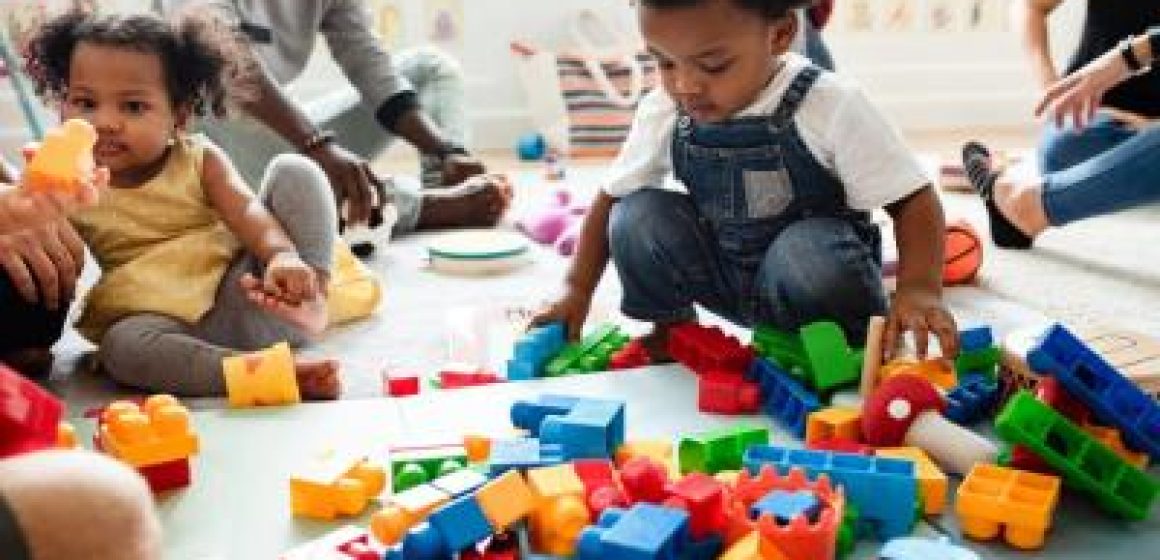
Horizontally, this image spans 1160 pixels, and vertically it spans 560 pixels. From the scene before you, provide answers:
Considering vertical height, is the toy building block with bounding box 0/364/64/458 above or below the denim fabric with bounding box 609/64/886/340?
above

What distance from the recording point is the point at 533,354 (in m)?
1.11

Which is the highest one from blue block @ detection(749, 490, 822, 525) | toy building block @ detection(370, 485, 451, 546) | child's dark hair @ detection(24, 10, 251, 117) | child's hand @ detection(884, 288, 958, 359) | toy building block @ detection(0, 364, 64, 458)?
child's dark hair @ detection(24, 10, 251, 117)

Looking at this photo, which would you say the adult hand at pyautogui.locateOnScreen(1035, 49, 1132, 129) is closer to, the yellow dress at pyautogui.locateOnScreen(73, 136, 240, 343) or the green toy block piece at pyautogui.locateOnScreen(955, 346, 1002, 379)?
the green toy block piece at pyautogui.locateOnScreen(955, 346, 1002, 379)

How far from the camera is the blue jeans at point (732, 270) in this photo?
107cm

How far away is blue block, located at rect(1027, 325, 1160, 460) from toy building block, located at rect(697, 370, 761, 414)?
224mm

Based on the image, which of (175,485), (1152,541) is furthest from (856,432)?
(175,485)

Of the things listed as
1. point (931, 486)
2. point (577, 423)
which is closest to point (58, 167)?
point (577, 423)

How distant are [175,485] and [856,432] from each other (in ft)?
1.57

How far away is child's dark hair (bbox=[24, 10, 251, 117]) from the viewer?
3.93 ft

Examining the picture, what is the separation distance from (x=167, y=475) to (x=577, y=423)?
280 mm

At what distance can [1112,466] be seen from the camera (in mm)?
813

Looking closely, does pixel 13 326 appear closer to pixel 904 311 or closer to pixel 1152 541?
pixel 904 311

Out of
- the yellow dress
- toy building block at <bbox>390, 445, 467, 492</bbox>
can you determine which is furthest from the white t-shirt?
the yellow dress

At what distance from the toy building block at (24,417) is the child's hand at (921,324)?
64 centimetres
